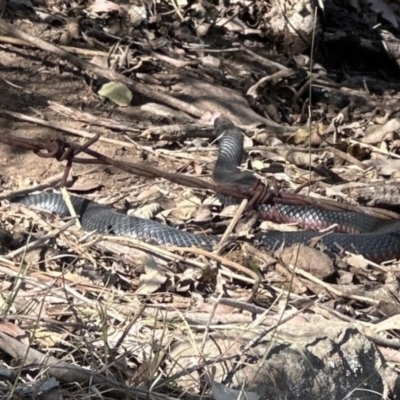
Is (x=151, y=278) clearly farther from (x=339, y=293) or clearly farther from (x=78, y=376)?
(x=78, y=376)

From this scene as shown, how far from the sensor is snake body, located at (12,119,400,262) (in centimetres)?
444

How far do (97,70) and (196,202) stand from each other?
178 cm

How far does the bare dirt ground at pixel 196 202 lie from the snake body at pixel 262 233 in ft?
0.45

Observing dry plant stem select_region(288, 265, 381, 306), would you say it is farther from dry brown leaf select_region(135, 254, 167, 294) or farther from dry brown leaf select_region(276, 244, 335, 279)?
dry brown leaf select_region(135, 254, 167, 294)

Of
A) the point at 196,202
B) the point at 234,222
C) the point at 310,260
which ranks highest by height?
the point at 234,222

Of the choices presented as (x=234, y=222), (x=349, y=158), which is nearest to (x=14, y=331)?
(x=234, y=222)

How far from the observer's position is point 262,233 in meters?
4.65

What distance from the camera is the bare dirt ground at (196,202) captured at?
9.14 ft

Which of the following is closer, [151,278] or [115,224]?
[151,278]

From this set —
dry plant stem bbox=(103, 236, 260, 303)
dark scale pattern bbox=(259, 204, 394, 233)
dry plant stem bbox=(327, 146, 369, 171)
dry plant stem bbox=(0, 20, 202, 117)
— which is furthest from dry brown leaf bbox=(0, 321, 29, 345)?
dry plant stem bbox=(0, 20, 202, 117)

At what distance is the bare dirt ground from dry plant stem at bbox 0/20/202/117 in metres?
0.03

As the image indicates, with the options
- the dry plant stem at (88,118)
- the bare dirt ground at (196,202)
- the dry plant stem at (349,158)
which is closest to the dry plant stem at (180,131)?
the bare dirt ground at (196,202)

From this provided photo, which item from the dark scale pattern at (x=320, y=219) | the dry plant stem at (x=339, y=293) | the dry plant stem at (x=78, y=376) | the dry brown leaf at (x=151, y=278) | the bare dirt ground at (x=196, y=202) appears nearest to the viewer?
the dry plant stem at (x=78, y=376)

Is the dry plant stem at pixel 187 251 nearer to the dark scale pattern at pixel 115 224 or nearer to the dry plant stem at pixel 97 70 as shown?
the dark scale pattern at pixel 115 224
